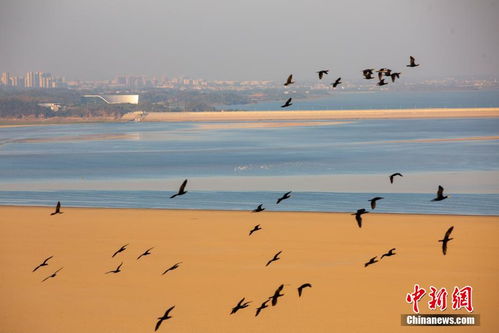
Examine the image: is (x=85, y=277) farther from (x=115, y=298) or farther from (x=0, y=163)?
(x=0, y=163)

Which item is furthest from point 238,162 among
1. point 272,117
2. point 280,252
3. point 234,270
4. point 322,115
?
point 322,115

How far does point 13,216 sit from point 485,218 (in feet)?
46.2

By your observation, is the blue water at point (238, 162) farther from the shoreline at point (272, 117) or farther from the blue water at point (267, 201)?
the shoreline at point (272, 117)

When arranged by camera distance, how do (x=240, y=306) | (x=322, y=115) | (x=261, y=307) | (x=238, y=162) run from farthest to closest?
1. (x=322, y=115)
2. (x=238, y=162)
3. (x=261, y=307)
4. (x=240, y=306)

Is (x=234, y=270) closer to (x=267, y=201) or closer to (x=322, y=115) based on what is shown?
(x=267, y=201)

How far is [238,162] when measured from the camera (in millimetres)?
48594

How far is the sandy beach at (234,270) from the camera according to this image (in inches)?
659

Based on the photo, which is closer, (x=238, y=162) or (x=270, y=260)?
(x=270, y=260)

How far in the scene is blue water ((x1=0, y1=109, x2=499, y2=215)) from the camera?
32031mm

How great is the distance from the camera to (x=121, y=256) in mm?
21766

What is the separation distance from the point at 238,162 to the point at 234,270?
93.8 ft

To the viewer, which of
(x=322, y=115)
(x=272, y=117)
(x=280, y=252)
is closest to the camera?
(x=280, y=252)

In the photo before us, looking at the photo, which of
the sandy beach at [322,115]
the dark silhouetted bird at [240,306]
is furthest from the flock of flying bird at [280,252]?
the sandy beach at [322,115]

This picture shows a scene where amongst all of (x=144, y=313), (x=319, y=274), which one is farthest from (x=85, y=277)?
(x=319, y=274)
